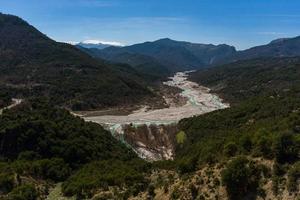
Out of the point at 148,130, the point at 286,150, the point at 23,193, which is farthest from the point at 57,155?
the point at 286,150

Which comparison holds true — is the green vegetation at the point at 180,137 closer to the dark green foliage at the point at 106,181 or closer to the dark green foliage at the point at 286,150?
the dark green foliage at the point at 106,181

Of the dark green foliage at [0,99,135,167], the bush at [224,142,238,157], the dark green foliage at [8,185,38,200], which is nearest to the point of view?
the bush at [224,142,238,157]

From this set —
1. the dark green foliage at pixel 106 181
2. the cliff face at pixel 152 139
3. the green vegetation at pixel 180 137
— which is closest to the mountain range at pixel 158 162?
the green vegetation at pixel 180 137

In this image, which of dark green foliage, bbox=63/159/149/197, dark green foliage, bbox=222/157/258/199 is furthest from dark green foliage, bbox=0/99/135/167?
dark green foliage, bbox=222/157/258/199

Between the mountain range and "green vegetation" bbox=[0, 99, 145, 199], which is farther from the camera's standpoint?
"green vegetation" bbox=[0, 99, 145, 199]

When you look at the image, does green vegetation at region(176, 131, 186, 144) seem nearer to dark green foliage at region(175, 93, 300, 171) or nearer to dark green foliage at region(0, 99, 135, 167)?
dark green foliage at region(175, 93, 300, 171)
